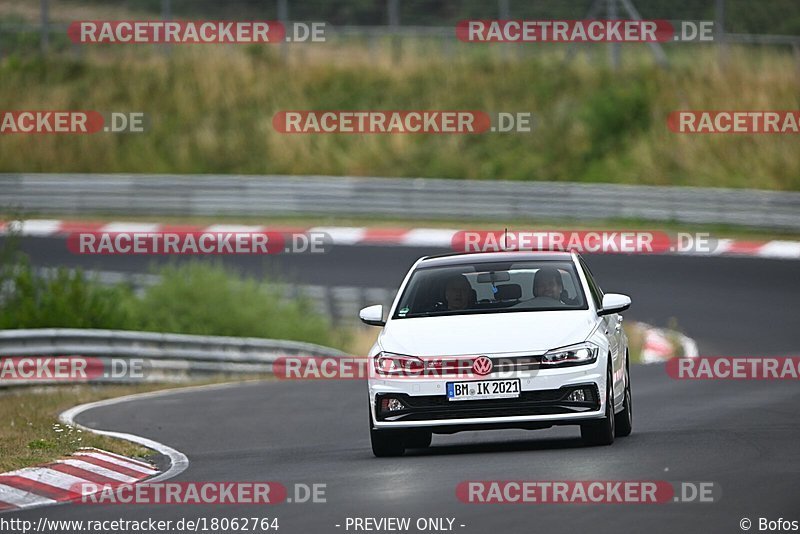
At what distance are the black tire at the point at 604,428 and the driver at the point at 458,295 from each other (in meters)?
1.25

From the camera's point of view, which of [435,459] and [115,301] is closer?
[435,459]

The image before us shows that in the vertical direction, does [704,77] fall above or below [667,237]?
above

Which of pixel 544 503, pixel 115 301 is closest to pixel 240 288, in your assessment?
pixel 115 301

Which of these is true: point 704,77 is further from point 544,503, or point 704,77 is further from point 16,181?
point 544,503

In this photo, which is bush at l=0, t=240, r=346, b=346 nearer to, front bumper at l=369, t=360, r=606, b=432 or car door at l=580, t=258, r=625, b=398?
car door at l=580, t=258, r=625, b=398

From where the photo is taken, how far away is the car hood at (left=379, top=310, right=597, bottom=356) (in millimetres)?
12180

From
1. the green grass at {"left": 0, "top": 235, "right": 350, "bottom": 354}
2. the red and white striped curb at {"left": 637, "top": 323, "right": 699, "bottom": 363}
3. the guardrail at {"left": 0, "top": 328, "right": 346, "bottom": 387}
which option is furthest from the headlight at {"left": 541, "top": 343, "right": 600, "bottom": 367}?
the green grass at {"left": 0, "top": 235, "right": 350, "bottom": 354}

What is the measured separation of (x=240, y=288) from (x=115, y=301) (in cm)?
317

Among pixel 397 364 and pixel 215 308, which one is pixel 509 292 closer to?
pixel 397 364

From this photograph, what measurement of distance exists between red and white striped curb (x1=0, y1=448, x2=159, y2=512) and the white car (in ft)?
6.02

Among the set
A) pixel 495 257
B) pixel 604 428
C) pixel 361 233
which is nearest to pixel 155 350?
pixel 495 257

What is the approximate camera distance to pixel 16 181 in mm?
40469

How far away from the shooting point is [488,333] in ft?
40.4

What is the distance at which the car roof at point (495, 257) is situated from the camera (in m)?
13.5
